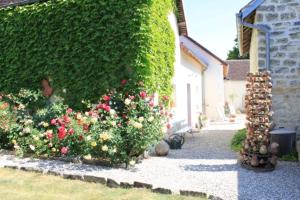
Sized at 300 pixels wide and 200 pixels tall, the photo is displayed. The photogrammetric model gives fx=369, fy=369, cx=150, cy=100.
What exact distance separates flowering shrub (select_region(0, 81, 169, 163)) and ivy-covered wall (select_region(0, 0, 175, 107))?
2.24 feet

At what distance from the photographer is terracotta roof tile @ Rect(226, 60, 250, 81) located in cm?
3601

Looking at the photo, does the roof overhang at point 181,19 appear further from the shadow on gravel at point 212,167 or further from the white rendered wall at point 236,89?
the white rendered wall at point 236,89

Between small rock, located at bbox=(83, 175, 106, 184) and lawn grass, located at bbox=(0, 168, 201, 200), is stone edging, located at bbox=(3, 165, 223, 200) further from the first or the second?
lawn grass, located at bbox=(0, 168, 201, 200)

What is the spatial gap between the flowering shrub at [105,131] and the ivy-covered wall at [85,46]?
68 centimetres

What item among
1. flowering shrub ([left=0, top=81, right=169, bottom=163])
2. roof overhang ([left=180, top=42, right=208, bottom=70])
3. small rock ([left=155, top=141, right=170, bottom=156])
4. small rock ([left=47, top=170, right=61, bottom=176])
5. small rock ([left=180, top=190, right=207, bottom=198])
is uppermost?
roof overhang ([left=180, top=42, right=208, bottom=70])

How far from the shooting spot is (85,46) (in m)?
10.2

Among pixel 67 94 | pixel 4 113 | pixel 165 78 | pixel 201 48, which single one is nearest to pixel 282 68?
pixel 165 78

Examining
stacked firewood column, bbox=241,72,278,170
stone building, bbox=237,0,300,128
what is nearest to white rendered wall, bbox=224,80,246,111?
stone building, bbox=237,0,300,128

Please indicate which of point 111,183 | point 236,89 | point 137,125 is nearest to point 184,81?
point 137,125

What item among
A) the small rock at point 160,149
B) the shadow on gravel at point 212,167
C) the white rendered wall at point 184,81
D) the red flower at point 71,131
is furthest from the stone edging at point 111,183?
the white rendered wall at point 184,81

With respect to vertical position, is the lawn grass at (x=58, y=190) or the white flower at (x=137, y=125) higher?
the white flower at (x=137, y=125)

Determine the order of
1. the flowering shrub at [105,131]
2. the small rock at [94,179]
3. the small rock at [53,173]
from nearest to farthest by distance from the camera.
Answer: the small rock at [94,179], the small rock at [53,173], the flowering shrub at [105,131]

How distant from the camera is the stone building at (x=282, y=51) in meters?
9.96

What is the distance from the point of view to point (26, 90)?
11.0 metres
